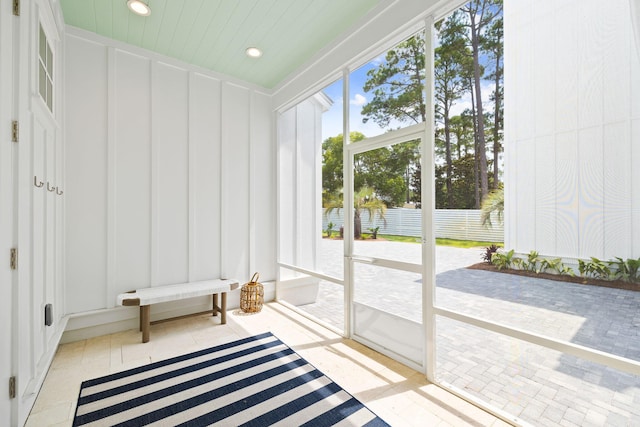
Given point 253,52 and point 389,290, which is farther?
point 253,52

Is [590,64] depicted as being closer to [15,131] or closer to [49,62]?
[15,131]

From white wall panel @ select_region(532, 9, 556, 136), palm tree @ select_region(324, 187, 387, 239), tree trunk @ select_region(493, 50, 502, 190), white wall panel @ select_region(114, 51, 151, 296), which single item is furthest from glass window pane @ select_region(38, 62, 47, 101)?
white wall panel @ select_region(532, 9, 556, 136)

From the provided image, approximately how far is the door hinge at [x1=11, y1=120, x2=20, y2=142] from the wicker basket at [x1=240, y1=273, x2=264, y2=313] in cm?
267

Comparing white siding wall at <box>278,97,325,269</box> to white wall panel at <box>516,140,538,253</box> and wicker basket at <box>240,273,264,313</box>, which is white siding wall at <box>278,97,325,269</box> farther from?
white wall panel at <box>516,140,538,253</box>

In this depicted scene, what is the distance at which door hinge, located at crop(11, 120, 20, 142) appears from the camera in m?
1.53

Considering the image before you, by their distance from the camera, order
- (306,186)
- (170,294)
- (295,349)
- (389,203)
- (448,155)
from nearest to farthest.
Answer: (448,155) < (389,203) < (295,349) < (170,294) < (306,186)

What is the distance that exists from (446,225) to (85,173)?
135 inches

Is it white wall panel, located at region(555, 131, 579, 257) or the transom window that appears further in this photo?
the transom window

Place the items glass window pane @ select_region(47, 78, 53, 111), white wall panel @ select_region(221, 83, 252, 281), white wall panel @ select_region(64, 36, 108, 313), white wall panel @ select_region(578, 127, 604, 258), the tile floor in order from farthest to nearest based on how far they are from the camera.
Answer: white wall panel @ select_region(221, 83, 252, 281), white wall panel @ select_region(64, 36, 108, 313), glass window pane @ select_region(47, 78, 53, 111), the tile floor, white wall panel @ select_region(578, 127, 604, 258)

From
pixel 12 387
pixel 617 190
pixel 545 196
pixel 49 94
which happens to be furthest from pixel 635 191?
pixel 49 94

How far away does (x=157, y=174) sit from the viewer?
132 inches

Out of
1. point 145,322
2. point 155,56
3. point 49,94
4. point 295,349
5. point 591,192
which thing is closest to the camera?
point 591,192

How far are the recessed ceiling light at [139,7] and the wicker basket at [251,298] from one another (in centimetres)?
302

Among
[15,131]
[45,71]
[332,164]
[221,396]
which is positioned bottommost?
[221,396]
